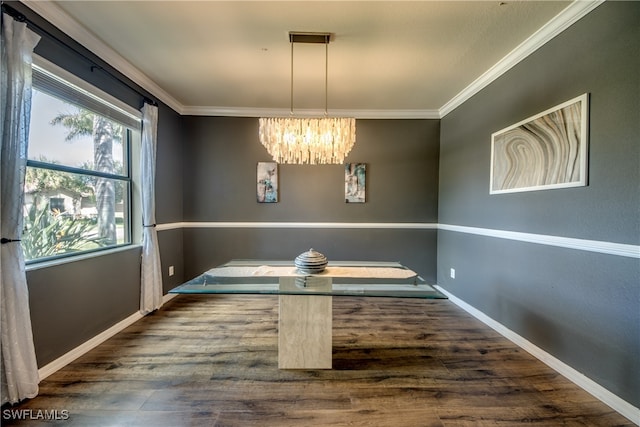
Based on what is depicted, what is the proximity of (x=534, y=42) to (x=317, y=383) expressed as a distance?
3.11 metres

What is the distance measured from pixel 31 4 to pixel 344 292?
2.79 m

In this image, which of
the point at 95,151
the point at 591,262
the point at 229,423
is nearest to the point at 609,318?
the point at 591,262

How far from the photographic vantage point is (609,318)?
1586 mm

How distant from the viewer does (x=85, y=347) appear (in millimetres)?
2129

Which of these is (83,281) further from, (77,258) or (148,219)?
(148,219)

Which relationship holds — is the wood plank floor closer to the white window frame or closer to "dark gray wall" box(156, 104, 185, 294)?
the white window frame

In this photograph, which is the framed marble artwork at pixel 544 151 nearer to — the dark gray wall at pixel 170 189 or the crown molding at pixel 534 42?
the crown molding at pixel 534 42

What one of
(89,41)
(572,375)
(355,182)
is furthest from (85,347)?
(572,375)

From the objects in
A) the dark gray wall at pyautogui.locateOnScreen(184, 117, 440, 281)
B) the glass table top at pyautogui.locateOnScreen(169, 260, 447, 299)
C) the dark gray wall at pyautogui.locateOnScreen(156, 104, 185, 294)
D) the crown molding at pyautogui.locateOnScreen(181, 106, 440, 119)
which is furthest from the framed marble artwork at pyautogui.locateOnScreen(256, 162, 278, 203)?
the glass table top at pyautogui.locateOnScreen(169, 260, 447, 299)

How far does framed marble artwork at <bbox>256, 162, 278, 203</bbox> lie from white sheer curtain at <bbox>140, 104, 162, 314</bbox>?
4.29ft

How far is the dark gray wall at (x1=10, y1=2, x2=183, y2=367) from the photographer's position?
5.91 feet

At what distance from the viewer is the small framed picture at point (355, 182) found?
3.76 meters

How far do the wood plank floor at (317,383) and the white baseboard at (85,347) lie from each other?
53mm

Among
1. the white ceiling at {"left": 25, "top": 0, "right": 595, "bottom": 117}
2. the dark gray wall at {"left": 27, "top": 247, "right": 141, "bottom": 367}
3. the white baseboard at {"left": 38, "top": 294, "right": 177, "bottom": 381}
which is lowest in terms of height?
the white baseboard at {"left": 38, "top": 294, "right": 177, "bottom": 381}
